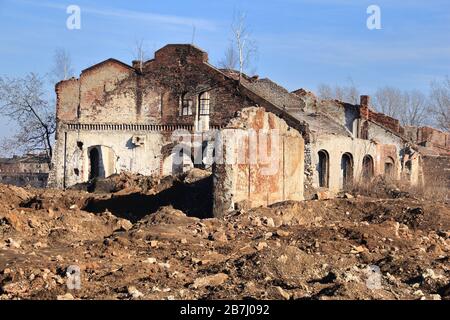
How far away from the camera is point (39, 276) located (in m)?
7.84

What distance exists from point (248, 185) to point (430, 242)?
4.53 m

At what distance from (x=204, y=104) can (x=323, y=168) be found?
16.6 feet

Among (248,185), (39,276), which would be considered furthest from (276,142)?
(39,276)

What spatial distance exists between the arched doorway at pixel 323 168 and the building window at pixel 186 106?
5.03m

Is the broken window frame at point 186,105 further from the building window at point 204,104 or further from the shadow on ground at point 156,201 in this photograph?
the shadow on ground at point 156,201

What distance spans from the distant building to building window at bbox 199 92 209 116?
353 inches

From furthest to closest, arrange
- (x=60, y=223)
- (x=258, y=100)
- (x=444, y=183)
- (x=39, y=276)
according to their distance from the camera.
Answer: (x=444, y=183)
(x=258, y=100)
(x=60, y=223)
(x=39, y=276)

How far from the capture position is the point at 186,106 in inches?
934

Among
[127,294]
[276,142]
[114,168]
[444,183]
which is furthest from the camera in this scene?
[444,183]

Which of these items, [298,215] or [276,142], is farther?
[276,142]

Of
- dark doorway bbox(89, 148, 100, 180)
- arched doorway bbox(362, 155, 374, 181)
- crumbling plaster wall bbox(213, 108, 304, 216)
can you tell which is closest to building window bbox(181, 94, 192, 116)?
dark doorway bbox(89, 148, 100, 180)
